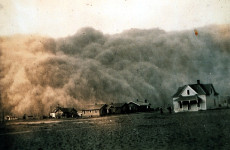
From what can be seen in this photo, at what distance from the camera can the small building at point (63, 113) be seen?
48344 mm

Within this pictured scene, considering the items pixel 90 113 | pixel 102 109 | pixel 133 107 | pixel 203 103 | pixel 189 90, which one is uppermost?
pixel 189 90

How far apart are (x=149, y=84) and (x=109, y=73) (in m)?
10.5

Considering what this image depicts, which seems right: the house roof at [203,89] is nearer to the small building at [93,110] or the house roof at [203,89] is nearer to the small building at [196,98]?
the small building at [196,98]

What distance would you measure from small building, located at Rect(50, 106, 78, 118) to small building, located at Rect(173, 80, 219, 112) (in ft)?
65.9

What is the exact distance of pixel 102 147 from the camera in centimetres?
1186

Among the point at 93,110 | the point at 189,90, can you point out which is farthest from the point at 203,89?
the point at 93,110

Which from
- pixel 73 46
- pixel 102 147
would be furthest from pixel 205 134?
pixel 73 46

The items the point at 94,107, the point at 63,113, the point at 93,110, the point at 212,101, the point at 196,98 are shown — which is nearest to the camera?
the point at 196,98

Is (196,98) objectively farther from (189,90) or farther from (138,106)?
(138,106)

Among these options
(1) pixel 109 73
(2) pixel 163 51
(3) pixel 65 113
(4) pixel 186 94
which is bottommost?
(3) pixel 65 113

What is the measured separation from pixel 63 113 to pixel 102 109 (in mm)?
7374

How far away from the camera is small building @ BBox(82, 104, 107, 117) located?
1973 inches

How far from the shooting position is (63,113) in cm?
4847

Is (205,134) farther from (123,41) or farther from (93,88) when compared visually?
(123,41)
